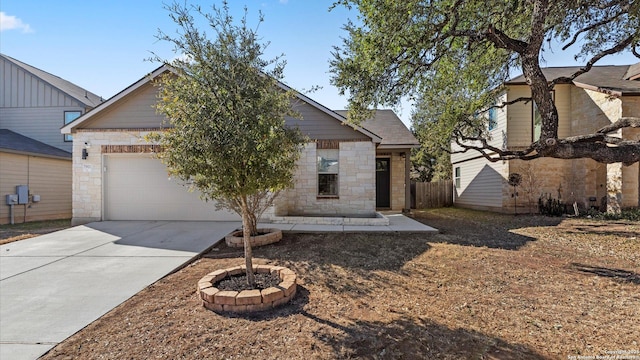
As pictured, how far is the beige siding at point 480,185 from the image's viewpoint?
45.8ft

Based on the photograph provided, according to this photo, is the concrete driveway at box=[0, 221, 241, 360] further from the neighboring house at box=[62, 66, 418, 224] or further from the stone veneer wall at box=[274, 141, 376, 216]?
the stone veneer wall at box=[274, 141, 376, 216]

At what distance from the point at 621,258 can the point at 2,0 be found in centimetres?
1520

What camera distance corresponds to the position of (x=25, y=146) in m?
12.6

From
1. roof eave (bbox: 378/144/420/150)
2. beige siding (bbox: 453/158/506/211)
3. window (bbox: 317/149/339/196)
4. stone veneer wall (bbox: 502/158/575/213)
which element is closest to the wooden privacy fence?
beige siding (bbox: 453/158/506/211)

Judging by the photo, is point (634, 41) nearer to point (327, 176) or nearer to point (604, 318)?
point (604, 318)

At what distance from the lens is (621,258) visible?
594 centimetres

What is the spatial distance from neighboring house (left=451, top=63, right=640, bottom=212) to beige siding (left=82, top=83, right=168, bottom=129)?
1313 cm

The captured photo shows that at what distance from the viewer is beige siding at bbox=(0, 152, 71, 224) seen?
11.5 metres

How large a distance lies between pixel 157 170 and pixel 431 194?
14144 millimetres

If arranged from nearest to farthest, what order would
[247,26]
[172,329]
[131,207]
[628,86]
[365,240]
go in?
[172,329] < [247,26] < [365,240] < [131,207] < [628,86]

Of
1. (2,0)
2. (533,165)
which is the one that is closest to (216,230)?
(2,0)

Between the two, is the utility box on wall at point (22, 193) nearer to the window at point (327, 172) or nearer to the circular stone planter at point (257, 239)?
the circular stone planter at point (257, 239)

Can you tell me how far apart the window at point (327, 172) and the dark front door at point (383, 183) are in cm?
445

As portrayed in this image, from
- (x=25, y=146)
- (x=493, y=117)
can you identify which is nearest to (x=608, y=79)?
(x=493, y=117)
